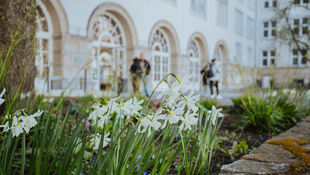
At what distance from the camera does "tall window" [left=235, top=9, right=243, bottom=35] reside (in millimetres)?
19703

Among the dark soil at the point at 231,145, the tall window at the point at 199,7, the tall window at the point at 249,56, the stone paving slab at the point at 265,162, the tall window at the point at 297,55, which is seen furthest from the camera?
the tall window at the point at 249,56

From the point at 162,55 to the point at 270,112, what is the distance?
411 inches

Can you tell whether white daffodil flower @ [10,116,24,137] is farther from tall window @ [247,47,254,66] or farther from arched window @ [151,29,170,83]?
tall window @ [247,47,254,66]

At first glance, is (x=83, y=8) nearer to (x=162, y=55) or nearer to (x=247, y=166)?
(x=162, y=55)

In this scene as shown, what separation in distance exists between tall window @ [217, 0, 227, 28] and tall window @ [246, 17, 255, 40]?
431 centimetres

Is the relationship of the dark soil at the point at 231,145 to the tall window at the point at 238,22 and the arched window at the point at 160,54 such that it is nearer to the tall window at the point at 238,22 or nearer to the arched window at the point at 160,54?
the arched window at the point at 160,54

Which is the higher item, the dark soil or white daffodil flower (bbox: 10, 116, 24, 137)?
white daffodil flower (bbox: 10, 116, 24, 137)

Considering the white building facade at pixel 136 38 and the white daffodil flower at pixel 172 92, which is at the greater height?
the white building facade at pixel 136 38

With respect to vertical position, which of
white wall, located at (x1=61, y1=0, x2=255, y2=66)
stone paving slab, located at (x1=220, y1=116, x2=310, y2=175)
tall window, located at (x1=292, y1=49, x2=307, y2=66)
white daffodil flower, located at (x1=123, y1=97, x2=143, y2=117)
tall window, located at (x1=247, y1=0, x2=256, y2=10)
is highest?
tall window, located at (x1=247, y1=0, x2=256, y2=10)

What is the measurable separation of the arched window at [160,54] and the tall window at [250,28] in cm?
1088

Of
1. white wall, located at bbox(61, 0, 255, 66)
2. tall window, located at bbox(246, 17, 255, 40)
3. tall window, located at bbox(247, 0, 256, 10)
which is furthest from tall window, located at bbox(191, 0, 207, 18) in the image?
tall window, located at bbox(247, 0, 256, 10)

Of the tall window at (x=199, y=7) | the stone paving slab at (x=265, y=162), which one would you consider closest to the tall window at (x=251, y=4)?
the tall window at (x=199, y=7)

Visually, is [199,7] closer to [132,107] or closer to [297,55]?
[297,55]

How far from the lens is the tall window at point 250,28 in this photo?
21688mm
